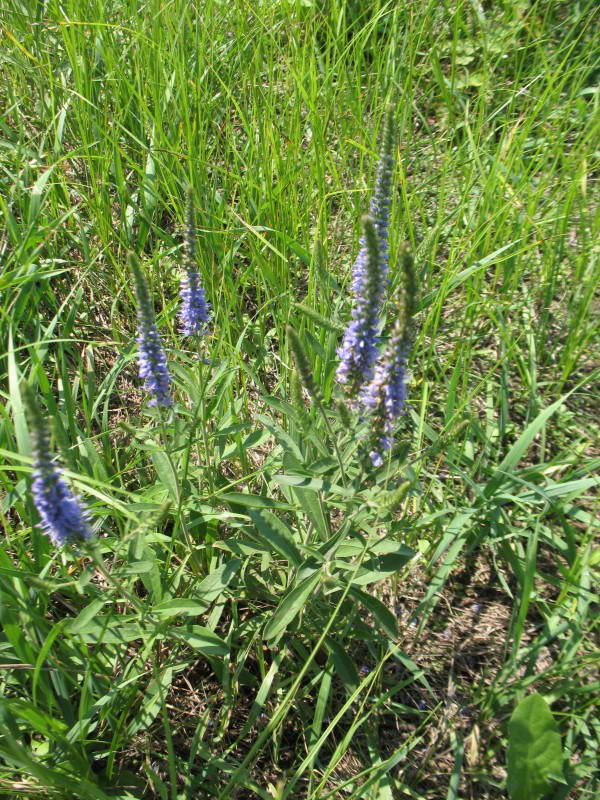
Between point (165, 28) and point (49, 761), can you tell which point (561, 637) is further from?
point (165, 28)

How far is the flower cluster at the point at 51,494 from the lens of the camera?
5.84 ft

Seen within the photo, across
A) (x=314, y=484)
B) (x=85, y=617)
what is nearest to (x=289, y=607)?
(x=314, y=484)

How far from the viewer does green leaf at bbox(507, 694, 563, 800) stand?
7.89ft

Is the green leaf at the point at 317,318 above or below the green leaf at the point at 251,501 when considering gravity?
above

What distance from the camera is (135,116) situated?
13.9 ft

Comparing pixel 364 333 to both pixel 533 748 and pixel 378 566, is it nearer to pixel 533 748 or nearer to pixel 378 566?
pixel 378 566

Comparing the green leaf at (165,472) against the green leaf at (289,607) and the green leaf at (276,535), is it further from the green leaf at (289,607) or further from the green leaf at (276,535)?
the green leaf at (289,607)

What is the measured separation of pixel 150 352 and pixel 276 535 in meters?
0.94

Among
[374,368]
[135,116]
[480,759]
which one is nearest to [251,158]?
[135,116]

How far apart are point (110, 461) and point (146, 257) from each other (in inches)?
63.5

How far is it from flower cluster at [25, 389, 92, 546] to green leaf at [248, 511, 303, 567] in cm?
81

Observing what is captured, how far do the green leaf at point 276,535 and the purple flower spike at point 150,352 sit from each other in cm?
63

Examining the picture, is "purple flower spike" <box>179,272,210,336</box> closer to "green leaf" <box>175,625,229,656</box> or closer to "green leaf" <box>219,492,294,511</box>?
"green leaf" <box>219,492,294,511</box>

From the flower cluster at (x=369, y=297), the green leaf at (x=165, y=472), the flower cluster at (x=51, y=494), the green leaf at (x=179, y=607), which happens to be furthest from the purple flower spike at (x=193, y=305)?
the green leaf at (x=179, y=607)
